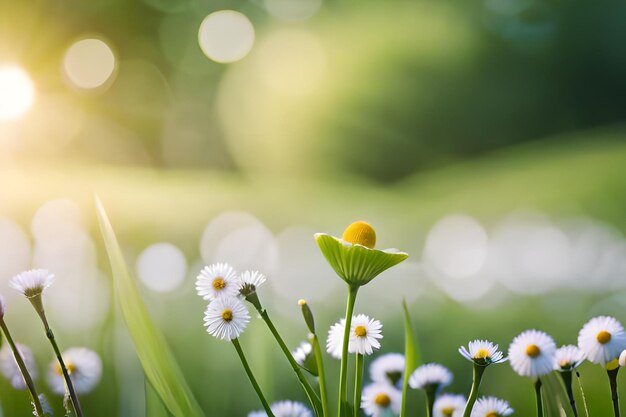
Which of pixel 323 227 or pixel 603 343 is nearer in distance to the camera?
pixel 603 343

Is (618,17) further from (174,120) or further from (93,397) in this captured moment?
(93,397)

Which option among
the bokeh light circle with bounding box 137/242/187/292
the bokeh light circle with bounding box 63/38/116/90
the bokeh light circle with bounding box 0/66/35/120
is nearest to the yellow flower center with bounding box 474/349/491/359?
the bokeh light circle with bounding box 137/242/187/292

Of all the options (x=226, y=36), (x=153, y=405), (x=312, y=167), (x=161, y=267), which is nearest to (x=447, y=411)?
(x=153, y=405)

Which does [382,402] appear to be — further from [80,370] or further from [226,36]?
[226,36]

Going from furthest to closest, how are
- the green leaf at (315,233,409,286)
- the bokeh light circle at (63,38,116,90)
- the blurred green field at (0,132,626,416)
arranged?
the bokeh light circle at (63,38,116,90), the blurred green field at (0,132,626,416), the green leaf at (315,233,409,286)

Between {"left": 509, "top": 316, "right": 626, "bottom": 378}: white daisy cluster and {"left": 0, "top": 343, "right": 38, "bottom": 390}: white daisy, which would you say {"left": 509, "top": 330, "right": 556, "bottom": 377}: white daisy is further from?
{"left": 0, "top": 343, "right": 38, "bottom": 390}: white daisy

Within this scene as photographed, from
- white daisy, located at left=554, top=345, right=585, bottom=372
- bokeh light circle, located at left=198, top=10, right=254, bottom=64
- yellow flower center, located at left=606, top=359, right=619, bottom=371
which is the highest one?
bokeh light circle, located at left=198, top=10, right=254, bottom=64
